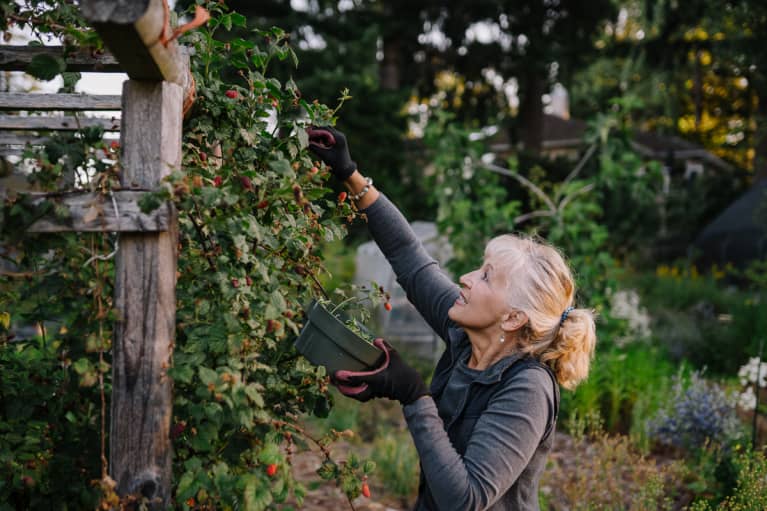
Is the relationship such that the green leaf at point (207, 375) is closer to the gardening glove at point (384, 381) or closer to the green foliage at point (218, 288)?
the green foliage at point (218, 288)

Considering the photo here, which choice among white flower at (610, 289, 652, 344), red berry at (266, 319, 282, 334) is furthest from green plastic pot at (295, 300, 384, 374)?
white flower at (610, 289, 652, 344)

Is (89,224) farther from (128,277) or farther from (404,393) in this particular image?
(404,393)

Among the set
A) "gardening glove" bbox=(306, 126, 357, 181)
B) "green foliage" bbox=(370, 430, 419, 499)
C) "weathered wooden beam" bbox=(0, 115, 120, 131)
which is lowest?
"green foliage" bbox=(370, 430, 419, 499)

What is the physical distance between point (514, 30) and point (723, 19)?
15.3ft

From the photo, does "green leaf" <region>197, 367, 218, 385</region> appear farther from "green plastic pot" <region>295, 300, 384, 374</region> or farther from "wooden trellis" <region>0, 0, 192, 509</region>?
"green plastic pot" <region>295, 300, 384, 374</region>

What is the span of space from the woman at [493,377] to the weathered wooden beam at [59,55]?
60cm

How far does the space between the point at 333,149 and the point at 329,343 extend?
28.3 inches

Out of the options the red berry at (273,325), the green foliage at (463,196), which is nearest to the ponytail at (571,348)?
the red berry at (273,325)

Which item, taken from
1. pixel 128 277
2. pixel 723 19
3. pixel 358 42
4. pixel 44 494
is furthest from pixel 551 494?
pixel 358 42

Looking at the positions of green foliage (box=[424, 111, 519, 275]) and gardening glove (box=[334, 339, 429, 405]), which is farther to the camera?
green foliage (box=[424, 111, 519, 275])

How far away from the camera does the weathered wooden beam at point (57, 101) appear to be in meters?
2.17

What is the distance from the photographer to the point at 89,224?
1402 millimetres

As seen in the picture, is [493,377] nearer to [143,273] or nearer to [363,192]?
[363,192]

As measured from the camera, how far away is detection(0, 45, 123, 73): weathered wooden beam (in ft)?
5.97
